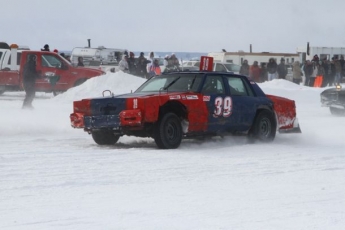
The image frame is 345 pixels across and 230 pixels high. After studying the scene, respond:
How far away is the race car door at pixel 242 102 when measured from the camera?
44.4 feet

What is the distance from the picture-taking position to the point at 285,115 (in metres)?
14.3

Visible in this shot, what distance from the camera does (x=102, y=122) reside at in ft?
40.5

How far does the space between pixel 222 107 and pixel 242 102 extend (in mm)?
584

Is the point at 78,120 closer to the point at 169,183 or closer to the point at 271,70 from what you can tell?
the point at 169,183

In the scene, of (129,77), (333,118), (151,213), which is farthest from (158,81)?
(129,77)

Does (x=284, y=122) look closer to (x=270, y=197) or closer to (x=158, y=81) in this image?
(x=158, y=81)

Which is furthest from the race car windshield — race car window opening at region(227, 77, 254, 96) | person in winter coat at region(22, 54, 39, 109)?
person in winter coat at region(22, 54, 39, 109)

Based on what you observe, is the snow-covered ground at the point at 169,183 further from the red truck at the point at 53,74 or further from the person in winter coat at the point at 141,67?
the person in winter coat at the point at 141,67

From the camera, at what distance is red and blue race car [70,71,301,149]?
12.2m

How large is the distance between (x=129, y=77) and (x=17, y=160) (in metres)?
15.4

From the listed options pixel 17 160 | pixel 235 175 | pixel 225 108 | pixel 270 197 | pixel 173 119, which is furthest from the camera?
pixel 225 108

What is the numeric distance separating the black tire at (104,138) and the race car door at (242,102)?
205 cm

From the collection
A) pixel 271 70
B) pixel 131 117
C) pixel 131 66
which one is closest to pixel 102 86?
pixel 131 66

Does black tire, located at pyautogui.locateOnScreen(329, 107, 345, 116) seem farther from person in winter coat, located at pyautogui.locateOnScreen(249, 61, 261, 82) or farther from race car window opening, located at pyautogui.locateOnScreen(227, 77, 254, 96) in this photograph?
person in winter coat, located at pyautogui.locateOnScreen(249, 61, 261, 82)
